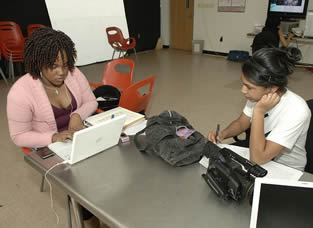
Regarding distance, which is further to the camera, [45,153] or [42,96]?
[42,96]

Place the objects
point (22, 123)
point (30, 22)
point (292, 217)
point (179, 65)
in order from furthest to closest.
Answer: point (179, 65), point (30, 22), point (22, 123), point (292, 217)

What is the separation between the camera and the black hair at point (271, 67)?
1.20 metres

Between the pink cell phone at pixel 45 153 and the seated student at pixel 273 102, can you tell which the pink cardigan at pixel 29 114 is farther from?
the seated student at pixel 273 102

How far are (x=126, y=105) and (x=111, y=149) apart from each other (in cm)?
71

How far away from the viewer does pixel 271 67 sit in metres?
1.20

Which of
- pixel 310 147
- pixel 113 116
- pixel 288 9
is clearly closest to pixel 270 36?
pixel 288 9

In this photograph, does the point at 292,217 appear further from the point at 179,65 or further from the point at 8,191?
the point at 179,65

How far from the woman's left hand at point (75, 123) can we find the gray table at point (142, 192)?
263 mm

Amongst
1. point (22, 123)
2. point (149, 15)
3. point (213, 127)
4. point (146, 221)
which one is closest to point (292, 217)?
point (146, 221)

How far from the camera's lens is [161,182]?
1.11 meters

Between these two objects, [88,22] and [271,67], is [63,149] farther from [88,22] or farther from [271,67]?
[88,22]

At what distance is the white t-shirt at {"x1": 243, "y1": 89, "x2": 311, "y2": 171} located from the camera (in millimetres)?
1233

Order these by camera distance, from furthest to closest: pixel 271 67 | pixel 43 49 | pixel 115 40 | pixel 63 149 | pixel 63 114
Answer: pixel 115 40 < pixel 63 114 < pixel 43 49 < pixel 63 149 < pixel 271 67

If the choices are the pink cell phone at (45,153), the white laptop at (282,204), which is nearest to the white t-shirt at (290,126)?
the white laptop at (282,204)
